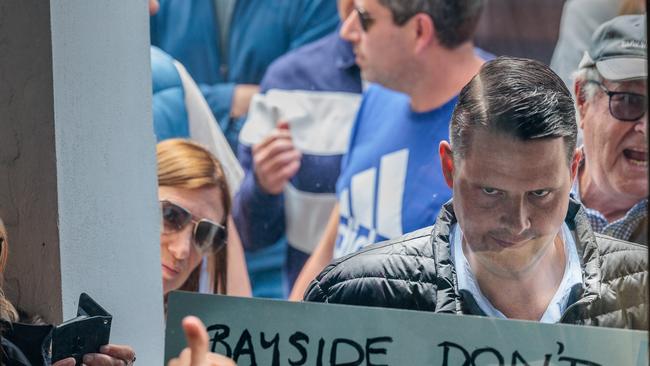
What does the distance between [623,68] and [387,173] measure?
43.2 inches

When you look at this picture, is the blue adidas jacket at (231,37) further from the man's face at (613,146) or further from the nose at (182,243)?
the man's face at (613,146)

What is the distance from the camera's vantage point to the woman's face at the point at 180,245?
4445mm

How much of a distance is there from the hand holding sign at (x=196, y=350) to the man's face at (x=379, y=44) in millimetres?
1775

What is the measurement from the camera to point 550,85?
3.05 m

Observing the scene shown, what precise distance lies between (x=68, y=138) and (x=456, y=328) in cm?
132

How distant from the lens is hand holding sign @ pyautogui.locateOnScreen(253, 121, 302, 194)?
15.0ft

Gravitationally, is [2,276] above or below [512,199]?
below

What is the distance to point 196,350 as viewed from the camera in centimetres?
252

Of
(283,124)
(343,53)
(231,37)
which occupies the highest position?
(231,37)

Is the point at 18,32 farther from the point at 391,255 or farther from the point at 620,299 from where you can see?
the point at 620,299

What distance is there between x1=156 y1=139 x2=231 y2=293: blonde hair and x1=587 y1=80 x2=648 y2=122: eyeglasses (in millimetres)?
1775

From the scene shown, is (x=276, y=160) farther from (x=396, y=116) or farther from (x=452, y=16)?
(x=452, y=16)

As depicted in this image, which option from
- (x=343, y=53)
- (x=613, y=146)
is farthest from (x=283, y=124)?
(x=613, y=146)

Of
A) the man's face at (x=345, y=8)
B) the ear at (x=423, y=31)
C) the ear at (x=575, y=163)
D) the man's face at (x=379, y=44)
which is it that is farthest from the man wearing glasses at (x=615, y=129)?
the man's face at (x=345, y=8)
